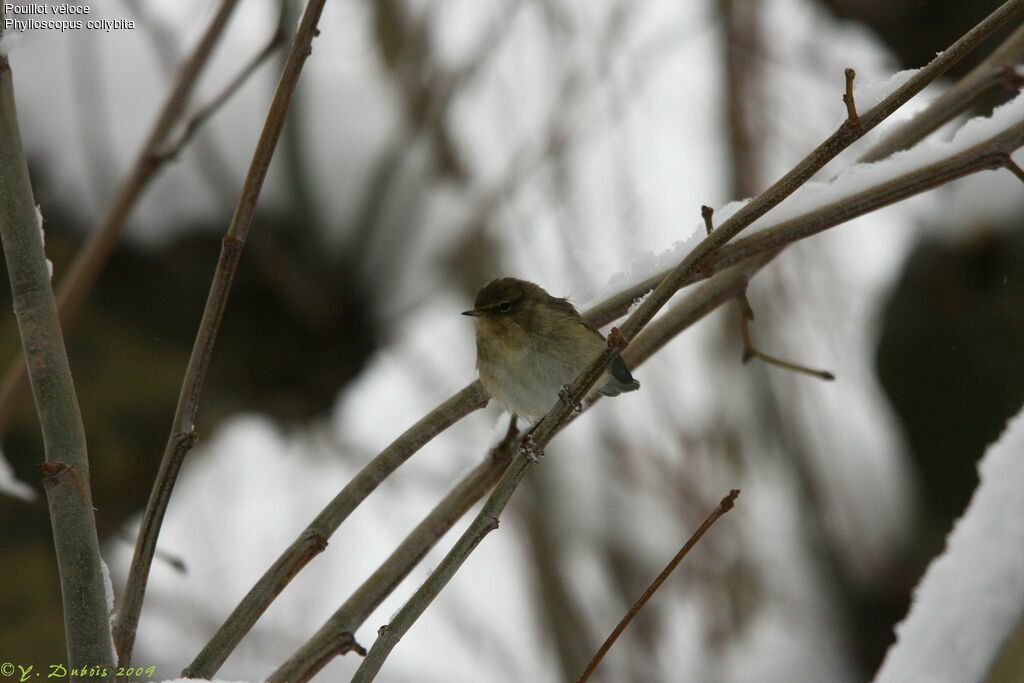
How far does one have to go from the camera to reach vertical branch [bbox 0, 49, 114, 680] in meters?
0.94

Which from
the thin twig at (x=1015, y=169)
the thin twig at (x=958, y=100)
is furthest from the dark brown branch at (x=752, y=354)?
the thin twig at (x=1015, y=169)

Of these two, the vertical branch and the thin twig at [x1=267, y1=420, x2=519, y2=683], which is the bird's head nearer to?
the thin twig at [x1=267, y1=420, x2=519, y2=683]

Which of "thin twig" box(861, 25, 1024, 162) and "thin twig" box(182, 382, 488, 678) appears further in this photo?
"thin twig" box(861, 25, 1024, 162)

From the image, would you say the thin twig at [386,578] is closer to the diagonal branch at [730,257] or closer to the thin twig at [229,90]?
the diagonal branch at [730,257]

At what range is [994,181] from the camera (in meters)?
3.33

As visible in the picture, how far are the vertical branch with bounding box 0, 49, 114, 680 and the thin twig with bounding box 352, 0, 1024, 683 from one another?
28 cm

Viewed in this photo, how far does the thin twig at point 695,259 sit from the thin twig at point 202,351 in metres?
0.29

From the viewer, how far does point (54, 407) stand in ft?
3.19

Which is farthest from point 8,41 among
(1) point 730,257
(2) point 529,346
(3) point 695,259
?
(2) point 529,346

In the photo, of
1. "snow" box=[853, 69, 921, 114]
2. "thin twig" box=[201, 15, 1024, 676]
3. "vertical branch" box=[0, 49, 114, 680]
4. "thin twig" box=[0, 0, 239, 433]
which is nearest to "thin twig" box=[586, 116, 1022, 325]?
"thin twig" box=[201, 15, 1024, 676]

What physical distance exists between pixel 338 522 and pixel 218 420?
2.38m

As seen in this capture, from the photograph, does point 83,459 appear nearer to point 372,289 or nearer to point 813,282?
point 372,289

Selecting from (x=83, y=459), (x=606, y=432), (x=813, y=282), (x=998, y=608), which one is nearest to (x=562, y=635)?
(x=606, y=432)

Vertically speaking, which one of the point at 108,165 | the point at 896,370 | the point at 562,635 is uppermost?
the point at 108,165
